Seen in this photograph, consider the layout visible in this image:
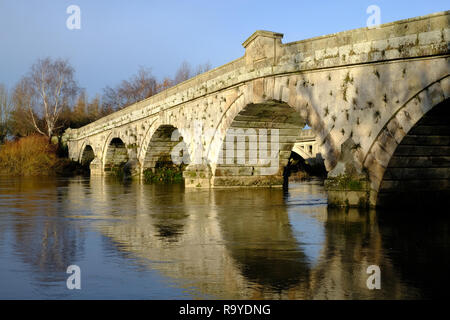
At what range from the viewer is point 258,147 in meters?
17.9

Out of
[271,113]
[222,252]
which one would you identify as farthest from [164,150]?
[222,252]

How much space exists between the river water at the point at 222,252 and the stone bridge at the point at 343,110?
3.08ft

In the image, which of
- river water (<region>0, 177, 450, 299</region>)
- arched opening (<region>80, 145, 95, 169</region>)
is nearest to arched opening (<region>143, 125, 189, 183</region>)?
river water (<region>0, 177, 450, 299</region>)

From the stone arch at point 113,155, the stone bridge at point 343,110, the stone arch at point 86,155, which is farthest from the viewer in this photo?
the stone arch at point 86,155

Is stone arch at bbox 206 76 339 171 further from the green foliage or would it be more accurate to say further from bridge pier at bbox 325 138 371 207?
the green foliage

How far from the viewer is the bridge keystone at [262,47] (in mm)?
14156

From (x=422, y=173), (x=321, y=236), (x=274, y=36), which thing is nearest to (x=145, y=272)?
(x=321, y=236)

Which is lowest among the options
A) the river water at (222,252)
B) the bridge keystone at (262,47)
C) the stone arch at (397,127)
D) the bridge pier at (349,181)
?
the river water at (222,252)

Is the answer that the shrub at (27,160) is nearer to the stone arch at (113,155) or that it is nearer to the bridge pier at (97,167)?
the bridge pier at (97,167)

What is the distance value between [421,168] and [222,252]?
5.96 meters

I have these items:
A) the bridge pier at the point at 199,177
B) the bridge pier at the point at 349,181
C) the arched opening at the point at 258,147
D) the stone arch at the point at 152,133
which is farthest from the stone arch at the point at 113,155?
the bridge pier at the point at 349,181
